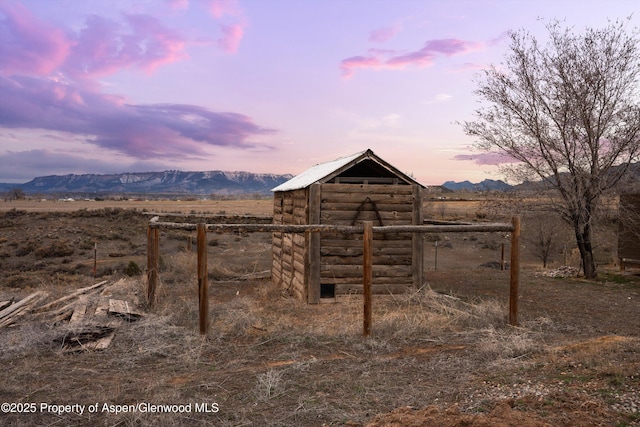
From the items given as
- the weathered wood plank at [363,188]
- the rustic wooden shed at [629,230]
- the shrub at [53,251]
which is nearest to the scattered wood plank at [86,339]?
the weathered wood plank at [363,188]

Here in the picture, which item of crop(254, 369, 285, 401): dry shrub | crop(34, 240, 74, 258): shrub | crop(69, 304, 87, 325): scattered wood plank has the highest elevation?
crop(69, 304, 87, 325): scattered wood plank

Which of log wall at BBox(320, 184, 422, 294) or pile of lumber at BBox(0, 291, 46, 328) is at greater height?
log wall at BBox(320, 184, 422, 294)

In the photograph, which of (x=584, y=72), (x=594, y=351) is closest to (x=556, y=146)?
(x=584, y=72)

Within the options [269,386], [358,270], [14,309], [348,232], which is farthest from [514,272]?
[14,309]

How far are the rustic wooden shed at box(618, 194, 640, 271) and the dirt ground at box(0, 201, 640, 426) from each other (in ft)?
12.5

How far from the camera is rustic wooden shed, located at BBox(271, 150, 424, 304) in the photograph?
1123cm

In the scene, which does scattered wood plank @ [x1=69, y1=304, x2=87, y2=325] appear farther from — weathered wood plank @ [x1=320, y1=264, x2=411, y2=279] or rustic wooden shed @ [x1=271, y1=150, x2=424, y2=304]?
weathered wood plank @ [x1=320, y1=264, x2=411, y2=279]

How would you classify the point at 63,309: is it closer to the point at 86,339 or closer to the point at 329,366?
the point at 86,339

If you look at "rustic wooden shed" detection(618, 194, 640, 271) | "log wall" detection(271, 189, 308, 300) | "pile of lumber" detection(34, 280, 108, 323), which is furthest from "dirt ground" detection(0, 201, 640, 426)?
"rustic wooden shed" detection(618, 194, 640, 271)

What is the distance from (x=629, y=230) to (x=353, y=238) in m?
9.84

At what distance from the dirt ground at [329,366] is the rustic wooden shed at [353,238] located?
50cm

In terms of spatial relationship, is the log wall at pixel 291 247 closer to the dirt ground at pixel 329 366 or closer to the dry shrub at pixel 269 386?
the dirt ground at pixel 329 366

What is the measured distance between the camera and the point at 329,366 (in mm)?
6156

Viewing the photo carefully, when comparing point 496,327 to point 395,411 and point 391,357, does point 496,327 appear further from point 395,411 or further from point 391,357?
point 395,411
